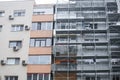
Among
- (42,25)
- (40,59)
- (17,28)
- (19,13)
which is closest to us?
(40,59)

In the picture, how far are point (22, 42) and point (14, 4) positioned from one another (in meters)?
4.27

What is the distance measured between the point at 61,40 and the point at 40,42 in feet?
6.00

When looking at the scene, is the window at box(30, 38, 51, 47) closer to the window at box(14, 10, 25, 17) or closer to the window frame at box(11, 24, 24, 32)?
the window frame at box(11, 24, 24, 32)

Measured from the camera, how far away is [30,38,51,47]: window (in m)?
28.0

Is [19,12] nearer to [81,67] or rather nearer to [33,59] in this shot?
[33,59]

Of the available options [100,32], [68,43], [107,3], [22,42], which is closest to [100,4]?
[107,3]

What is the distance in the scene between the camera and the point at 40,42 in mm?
28281

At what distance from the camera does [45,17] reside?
95.9 ft

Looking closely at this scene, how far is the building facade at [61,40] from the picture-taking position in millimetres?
26469

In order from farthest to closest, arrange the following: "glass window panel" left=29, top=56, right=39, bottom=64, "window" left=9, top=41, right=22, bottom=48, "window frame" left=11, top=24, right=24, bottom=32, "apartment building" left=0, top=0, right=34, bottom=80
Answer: "window frame" left=11, top=24, right=24, bottom=32 < "window" left=9, top=41, right=22, bottom=48 < "glass window panel" left=29, top=56, right=39, bottom=64 < "apartment building" left=0, top=0, right=34, bottom=80

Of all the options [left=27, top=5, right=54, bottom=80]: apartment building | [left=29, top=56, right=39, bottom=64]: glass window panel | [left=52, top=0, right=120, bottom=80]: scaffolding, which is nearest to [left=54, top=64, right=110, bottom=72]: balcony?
[left=52, top=0, right=120, bottom=80]: scaffolding

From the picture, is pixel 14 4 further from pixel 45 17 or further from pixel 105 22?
pixel 105 22

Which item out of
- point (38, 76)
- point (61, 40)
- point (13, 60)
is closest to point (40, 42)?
point (61, 40)

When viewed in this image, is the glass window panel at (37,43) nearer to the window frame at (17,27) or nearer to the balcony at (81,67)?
the window frame at (17,27)
